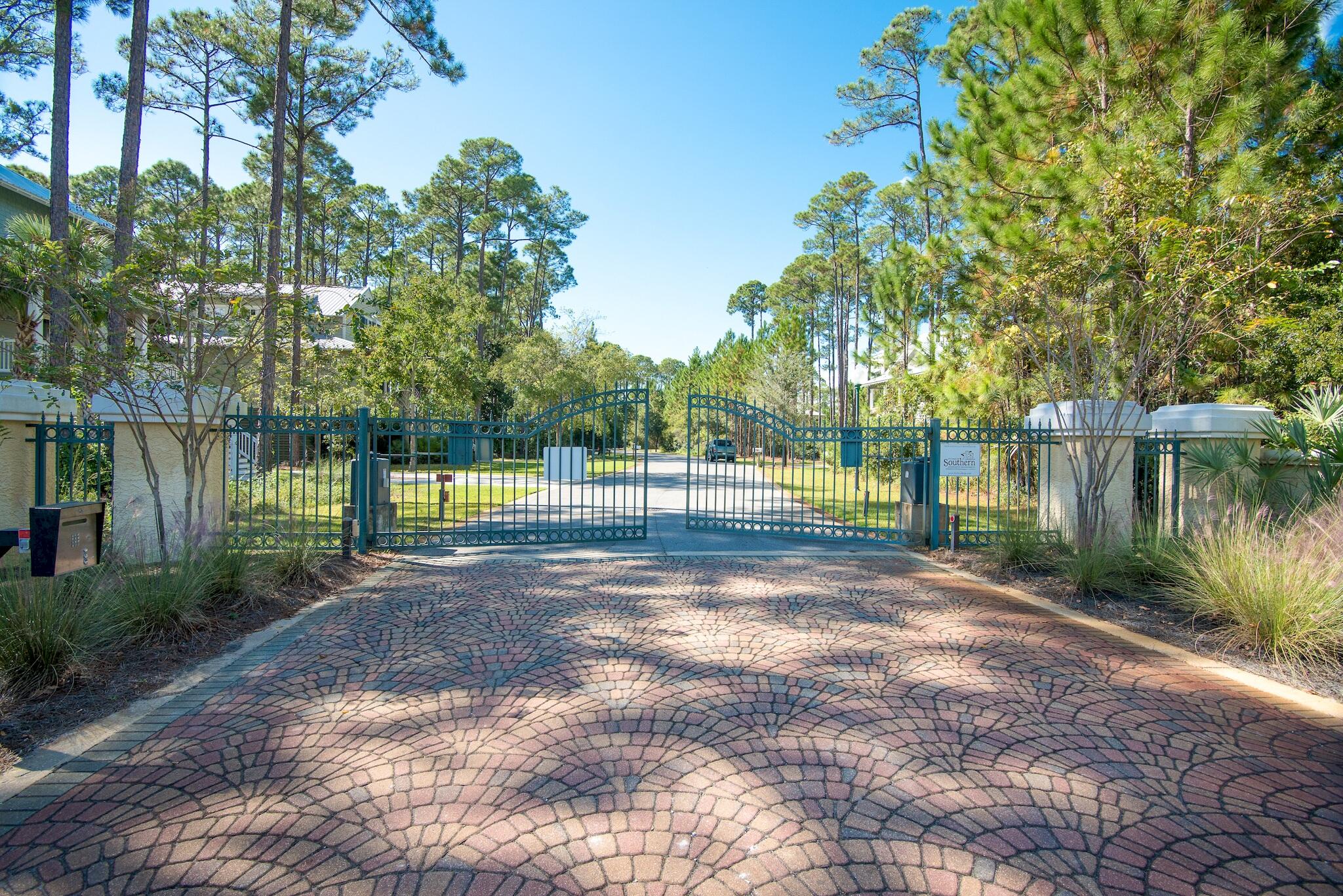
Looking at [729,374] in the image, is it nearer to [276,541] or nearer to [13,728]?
[276,541]

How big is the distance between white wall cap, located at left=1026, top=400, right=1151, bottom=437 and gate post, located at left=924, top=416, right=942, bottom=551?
4.42 feet

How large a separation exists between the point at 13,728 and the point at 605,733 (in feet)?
10.8

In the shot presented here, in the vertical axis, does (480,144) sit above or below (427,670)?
above

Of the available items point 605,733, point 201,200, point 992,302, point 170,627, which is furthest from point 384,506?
point 201,200

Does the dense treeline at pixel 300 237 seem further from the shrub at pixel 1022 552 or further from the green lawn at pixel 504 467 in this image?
the shrub at pixel 1022 552

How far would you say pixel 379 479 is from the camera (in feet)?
30.4

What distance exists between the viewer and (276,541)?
27.1ft

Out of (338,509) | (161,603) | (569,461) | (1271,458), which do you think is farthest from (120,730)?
(1271,458)

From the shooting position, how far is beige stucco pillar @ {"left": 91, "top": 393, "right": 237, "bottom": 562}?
24.0ft

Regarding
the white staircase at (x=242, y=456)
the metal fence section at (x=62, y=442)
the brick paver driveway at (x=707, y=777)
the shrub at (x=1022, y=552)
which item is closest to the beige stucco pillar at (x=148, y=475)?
the metal fence section at (x=62, y=442)

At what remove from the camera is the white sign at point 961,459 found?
9.44 m

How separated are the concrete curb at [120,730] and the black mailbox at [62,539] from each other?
131 cm

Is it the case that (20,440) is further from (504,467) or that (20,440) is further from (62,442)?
(504,467)

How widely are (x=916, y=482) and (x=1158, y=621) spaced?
420 centimetres
